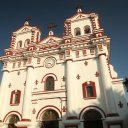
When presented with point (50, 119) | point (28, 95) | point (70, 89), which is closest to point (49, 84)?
point (28, 95)

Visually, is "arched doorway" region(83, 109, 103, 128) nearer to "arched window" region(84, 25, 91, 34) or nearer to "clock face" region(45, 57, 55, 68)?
"clock face" region(45, 57, 55, 68)

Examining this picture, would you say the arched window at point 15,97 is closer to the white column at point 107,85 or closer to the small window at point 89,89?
the small window at point 89,89

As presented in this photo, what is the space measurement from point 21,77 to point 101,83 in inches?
449

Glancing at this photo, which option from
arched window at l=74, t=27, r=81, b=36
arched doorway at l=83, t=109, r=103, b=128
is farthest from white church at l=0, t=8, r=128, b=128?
arched window at l=74, t=27, r=81, b=36

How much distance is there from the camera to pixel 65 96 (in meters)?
21.2

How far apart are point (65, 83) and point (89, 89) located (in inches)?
125

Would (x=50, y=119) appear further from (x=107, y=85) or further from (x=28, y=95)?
(x=107, y=85)

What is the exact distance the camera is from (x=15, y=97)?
23.8 m

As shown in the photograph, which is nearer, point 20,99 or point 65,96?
point 65,96

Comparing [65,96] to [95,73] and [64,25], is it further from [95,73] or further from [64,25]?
[64,25]

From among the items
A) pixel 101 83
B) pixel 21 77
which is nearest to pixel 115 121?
pixel 101 83

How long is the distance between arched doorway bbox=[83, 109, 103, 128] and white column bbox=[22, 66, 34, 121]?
6.95 metres

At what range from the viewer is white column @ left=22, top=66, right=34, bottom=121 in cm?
2123

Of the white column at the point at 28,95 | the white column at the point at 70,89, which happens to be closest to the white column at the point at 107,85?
the white column at the point at 70,89
